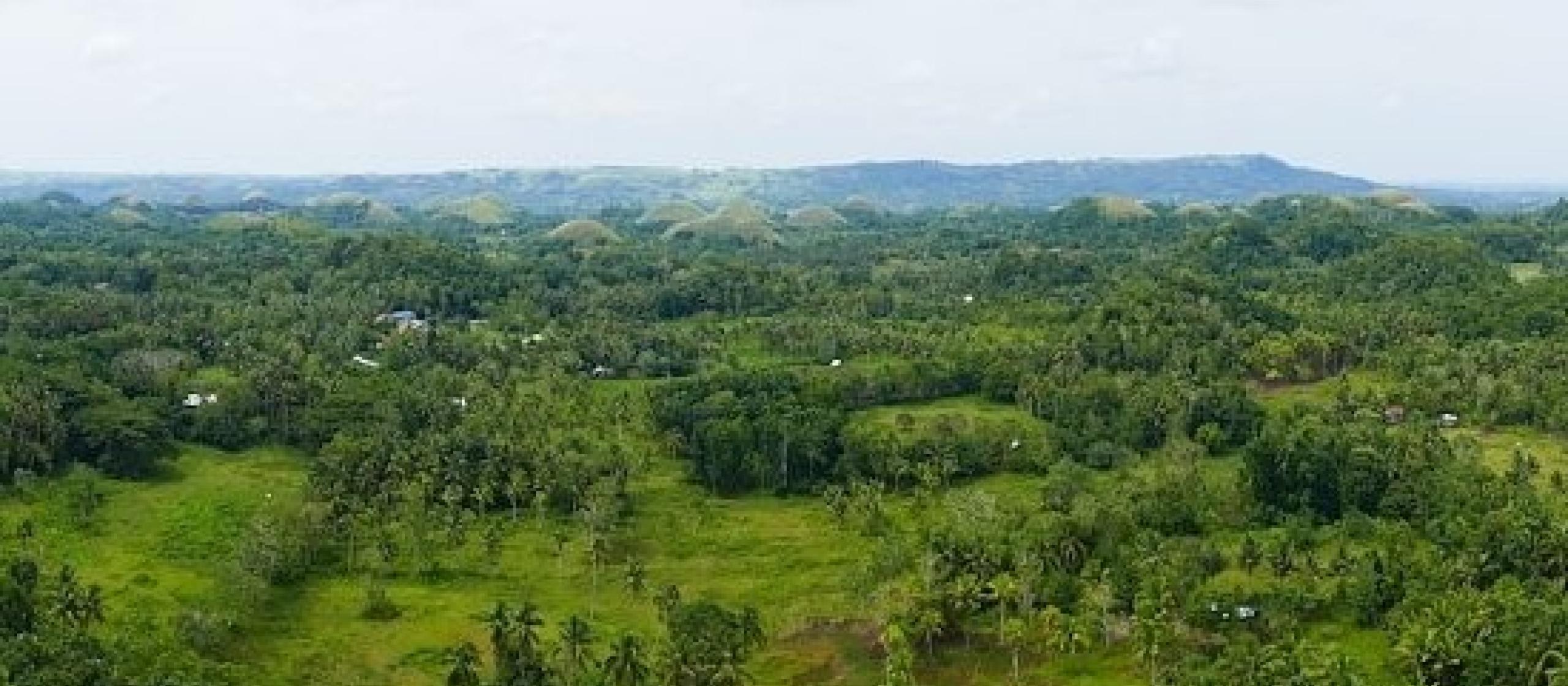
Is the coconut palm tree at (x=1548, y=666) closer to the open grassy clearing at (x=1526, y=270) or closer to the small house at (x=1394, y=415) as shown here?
the small house at (x=1394, y=415)

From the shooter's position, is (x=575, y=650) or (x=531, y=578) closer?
(x=575, y=650)

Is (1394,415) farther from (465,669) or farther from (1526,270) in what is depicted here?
(1526,270)

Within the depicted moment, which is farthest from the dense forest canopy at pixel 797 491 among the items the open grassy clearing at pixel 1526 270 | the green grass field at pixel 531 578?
the open grassy clearing at pixel 1526 270

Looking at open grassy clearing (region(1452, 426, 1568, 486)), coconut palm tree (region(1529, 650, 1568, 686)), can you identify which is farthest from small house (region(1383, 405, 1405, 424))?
coconut palm tree (region(1529, 650, 1568, 686))

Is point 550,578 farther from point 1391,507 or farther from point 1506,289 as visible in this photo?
point 1506,289

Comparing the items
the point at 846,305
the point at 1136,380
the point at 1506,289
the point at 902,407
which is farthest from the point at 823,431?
the point at 1506,289

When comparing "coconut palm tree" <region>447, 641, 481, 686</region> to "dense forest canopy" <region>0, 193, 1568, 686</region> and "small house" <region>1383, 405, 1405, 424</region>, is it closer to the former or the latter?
"dense forest canopy" <region>0, 193, 1568, 686</region>

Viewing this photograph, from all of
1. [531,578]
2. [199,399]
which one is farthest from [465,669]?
[199,399]

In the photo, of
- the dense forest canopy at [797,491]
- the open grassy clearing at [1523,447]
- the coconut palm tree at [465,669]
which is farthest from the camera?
the open grassy clearing at [1523,447]
